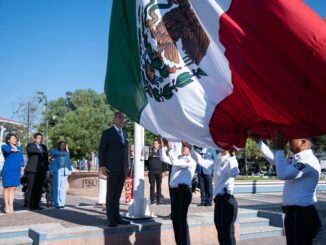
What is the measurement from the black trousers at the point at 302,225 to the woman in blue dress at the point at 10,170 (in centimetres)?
638

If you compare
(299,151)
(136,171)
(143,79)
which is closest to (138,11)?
(143,79)

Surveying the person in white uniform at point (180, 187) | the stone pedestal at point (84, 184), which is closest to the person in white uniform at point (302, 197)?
the person in white uniform at point (180, 187)

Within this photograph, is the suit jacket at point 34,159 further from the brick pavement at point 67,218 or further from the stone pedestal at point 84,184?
the stone pedestal at point 84,184

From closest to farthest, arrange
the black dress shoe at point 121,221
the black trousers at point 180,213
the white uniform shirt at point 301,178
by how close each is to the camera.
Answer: the white uniform shirt at point 301,178
the black trousers at point 180,213
the black dress shoe at point 121,221

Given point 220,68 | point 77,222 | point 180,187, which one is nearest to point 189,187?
point 180,187

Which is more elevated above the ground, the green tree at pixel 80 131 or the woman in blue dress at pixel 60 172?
the green tree at pixel 80 131

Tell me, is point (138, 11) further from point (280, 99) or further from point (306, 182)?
point (306, 182)

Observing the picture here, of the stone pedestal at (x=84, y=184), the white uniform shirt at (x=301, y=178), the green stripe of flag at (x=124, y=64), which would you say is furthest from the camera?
the stone pedestal at (x=84, y=184)

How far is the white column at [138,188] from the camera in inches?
290

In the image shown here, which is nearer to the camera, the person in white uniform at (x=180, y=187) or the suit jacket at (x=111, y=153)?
the person in white uniform at (x=180, y=187)

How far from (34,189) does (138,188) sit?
121 inches

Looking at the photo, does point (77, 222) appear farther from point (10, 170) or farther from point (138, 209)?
point (10, 170)

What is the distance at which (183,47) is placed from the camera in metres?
3.96

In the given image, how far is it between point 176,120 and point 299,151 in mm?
1354
